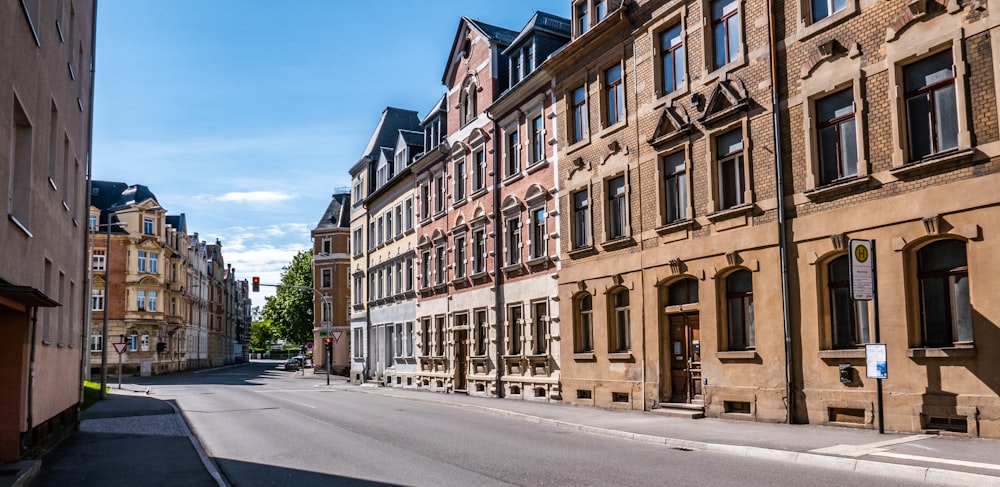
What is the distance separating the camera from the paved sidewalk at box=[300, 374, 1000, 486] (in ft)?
35.3

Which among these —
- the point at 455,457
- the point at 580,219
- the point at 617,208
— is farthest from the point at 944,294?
the point at 580,219

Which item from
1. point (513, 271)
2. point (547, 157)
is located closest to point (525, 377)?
point (513, 271)

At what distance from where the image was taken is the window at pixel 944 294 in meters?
14.5

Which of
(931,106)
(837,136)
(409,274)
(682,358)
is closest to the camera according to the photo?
(931,106)

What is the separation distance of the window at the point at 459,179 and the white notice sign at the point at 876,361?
2343 cm

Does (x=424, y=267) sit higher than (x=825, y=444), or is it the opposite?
(x=424, y=267)

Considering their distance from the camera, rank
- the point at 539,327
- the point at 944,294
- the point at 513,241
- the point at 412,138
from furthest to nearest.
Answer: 1. the point at 412,138
2. the point at 513,241
3. the point at 539,327
4. the point at 944,294

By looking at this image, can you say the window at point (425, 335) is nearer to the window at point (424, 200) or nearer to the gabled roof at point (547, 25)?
the window at point (424, 200)

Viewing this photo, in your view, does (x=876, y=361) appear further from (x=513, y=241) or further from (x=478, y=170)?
(x=478, y=170)

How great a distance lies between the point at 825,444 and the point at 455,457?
19.2 feet

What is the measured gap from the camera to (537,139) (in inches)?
1182

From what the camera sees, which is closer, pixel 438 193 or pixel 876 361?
pixel 876 361

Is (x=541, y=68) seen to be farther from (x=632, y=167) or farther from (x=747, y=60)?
(x=747, y=60)

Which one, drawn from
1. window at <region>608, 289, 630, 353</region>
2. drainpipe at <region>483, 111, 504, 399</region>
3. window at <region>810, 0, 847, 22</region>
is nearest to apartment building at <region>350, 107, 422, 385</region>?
drainpipe at <region>483, 111, 504, 399</region>
